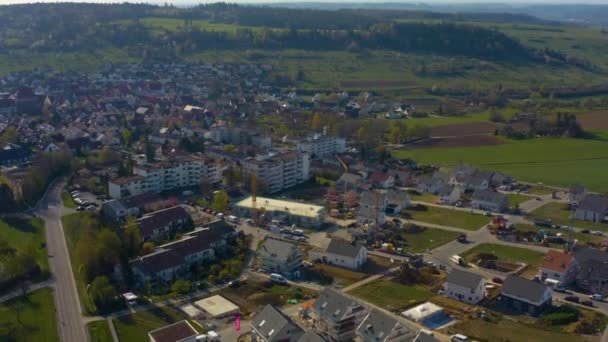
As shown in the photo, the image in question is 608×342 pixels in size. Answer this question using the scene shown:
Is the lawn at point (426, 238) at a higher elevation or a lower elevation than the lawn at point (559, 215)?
lower

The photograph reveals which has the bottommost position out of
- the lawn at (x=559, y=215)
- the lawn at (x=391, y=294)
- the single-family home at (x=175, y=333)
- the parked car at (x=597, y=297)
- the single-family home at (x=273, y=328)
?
the lawn at (x=391, y=294)

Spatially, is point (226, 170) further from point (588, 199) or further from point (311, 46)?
point (311, 46)

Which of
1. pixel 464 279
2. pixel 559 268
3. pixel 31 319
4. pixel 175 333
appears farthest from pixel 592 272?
pixel 31 319

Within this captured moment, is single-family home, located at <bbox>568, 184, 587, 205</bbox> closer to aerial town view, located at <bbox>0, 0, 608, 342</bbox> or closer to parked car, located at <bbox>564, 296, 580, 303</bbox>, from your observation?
aerial town view, located at <bbox>0, 0, 608, 342</bbox>

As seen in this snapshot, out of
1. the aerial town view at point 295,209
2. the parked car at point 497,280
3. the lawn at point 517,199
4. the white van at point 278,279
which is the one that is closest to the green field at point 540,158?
the aerial town view at point 295,209

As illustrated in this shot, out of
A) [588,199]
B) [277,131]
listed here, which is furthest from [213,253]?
[277,131]

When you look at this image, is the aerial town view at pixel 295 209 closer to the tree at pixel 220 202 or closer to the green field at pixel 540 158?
the tree at pixel 220 202

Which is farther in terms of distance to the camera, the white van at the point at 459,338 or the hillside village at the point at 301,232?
the hillside village at the point at 301,232
